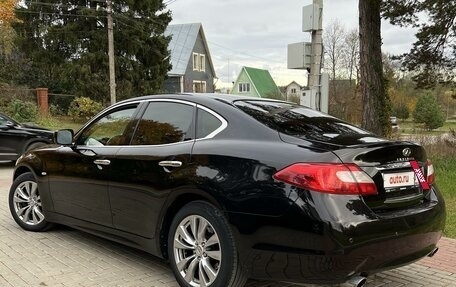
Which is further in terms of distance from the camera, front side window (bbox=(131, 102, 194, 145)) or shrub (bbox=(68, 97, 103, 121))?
shrub (bbox=(68, 97, 103, 121))

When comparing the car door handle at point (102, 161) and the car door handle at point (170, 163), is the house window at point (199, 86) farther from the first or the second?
the car door handle at point (170, 163)

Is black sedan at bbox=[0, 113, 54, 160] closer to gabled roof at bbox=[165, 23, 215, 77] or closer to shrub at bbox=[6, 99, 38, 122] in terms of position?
shrub at bbox=[6, 99, 38, 122]

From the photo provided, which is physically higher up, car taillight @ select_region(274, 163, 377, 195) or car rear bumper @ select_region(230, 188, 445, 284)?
car taillight @ select_region(274, 163, 377, 195)

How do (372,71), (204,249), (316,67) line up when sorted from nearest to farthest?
(204,249), (316,67), (372,71)

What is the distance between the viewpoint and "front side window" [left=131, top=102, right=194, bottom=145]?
4.07 m

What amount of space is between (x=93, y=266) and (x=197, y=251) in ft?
4.34

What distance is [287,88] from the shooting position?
80625mm

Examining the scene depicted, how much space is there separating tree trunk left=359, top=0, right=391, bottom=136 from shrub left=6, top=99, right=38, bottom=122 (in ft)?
51.9

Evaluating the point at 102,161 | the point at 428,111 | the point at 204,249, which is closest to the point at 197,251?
the point at 204,249

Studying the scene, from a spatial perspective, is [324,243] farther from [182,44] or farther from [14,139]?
[182,44]

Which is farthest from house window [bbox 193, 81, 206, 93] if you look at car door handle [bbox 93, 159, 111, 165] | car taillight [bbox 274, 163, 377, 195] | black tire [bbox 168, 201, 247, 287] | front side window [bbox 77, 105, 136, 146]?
car taillight [bbox 274, 163, 377, 195]

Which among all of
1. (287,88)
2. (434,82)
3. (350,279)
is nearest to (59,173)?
(350,279)

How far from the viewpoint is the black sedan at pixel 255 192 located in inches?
122

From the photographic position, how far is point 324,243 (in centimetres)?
302
